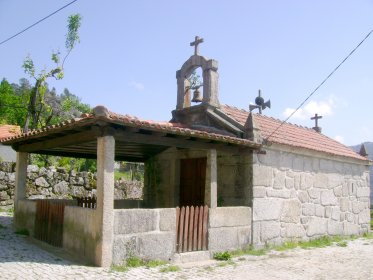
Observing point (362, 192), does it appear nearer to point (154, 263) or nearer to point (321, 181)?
point (321, 181)

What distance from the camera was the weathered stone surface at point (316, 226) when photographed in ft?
30.0

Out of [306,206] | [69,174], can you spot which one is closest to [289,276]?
[306,206]

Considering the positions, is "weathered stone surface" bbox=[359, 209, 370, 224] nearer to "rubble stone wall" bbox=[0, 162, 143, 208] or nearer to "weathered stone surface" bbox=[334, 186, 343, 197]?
"weathered stone surface" bbox=[334, 186, 343, 197]

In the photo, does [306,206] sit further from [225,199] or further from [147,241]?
[147,241]

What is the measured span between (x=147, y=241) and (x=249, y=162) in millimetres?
2914

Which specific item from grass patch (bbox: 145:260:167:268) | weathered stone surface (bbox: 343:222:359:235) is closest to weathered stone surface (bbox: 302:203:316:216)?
Result: weathered stone surface (bbox: 343:222:359:235)

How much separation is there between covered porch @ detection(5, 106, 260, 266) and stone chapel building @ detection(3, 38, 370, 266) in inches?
0.7

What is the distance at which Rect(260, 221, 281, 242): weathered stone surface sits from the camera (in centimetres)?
791

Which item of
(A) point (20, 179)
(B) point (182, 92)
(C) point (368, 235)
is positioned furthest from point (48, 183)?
(C) point (368, 235)

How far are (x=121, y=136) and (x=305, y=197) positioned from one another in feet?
17.5

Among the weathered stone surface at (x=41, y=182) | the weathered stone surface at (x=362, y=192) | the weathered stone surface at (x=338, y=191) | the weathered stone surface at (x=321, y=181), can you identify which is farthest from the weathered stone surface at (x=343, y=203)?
the weathered stone surface at (x=41, y=182)

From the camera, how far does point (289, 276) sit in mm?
5711

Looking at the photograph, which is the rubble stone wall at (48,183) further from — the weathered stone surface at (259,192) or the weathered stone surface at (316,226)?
the weathered stone surface at (316,226)

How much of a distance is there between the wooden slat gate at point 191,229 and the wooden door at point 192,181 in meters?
1.56
